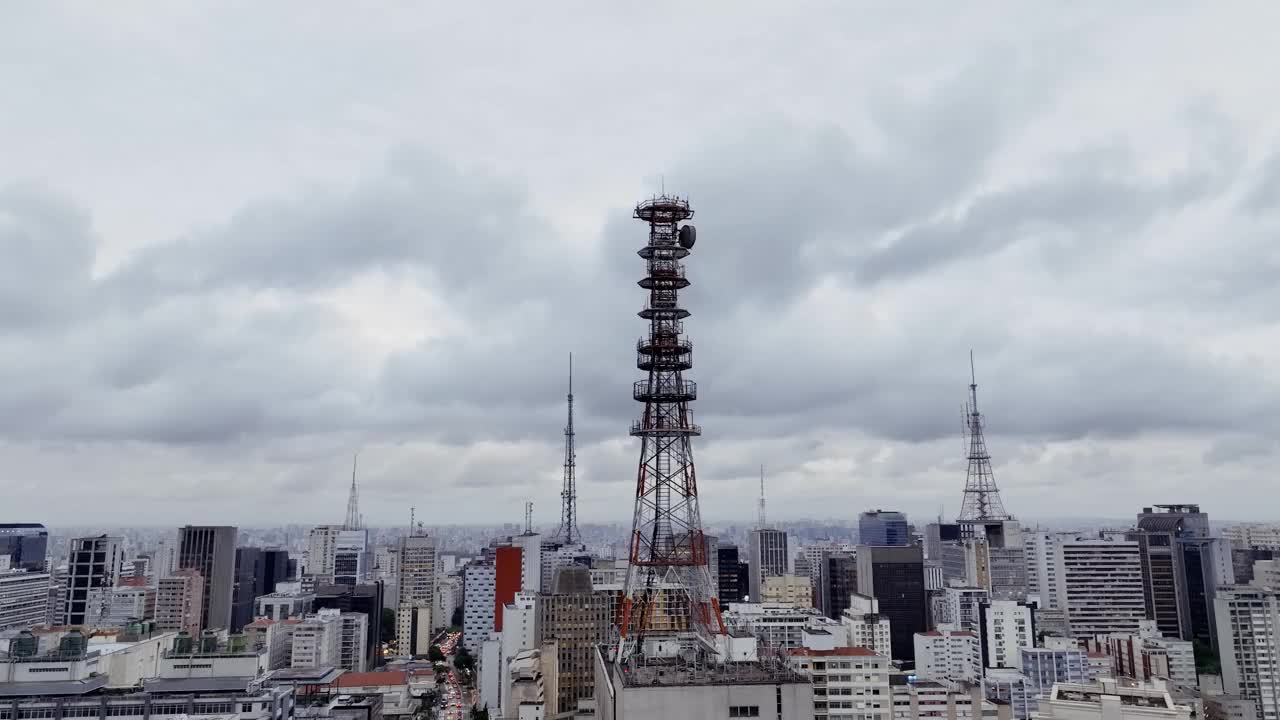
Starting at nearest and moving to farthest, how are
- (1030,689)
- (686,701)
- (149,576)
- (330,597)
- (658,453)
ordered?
(686,701), (658,453), (1030,689), (330,597), (149,576)

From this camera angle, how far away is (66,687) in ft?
133

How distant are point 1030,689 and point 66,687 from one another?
47.1 meters

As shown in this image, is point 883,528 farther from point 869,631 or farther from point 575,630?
point 575,630

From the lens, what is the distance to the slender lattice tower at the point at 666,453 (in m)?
24.9

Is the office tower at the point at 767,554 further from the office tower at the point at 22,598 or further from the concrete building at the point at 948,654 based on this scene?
the office tower at the point at 22,598

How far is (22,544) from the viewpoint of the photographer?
354 feet

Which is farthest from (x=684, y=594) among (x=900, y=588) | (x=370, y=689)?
(x=900, y=588)

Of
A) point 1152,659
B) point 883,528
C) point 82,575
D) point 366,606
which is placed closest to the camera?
point 1152,659

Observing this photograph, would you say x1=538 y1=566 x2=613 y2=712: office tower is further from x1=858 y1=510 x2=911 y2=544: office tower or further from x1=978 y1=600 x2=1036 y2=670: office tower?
x1=858 y1=510 x2=911 y2=544: office tower

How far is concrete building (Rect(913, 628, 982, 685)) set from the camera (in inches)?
2197

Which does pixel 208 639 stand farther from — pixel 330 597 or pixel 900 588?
pixel 900 588

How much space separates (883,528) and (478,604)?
7087 centimetres

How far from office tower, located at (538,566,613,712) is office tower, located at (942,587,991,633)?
27.2m

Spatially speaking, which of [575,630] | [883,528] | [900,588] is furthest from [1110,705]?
[883,528]
